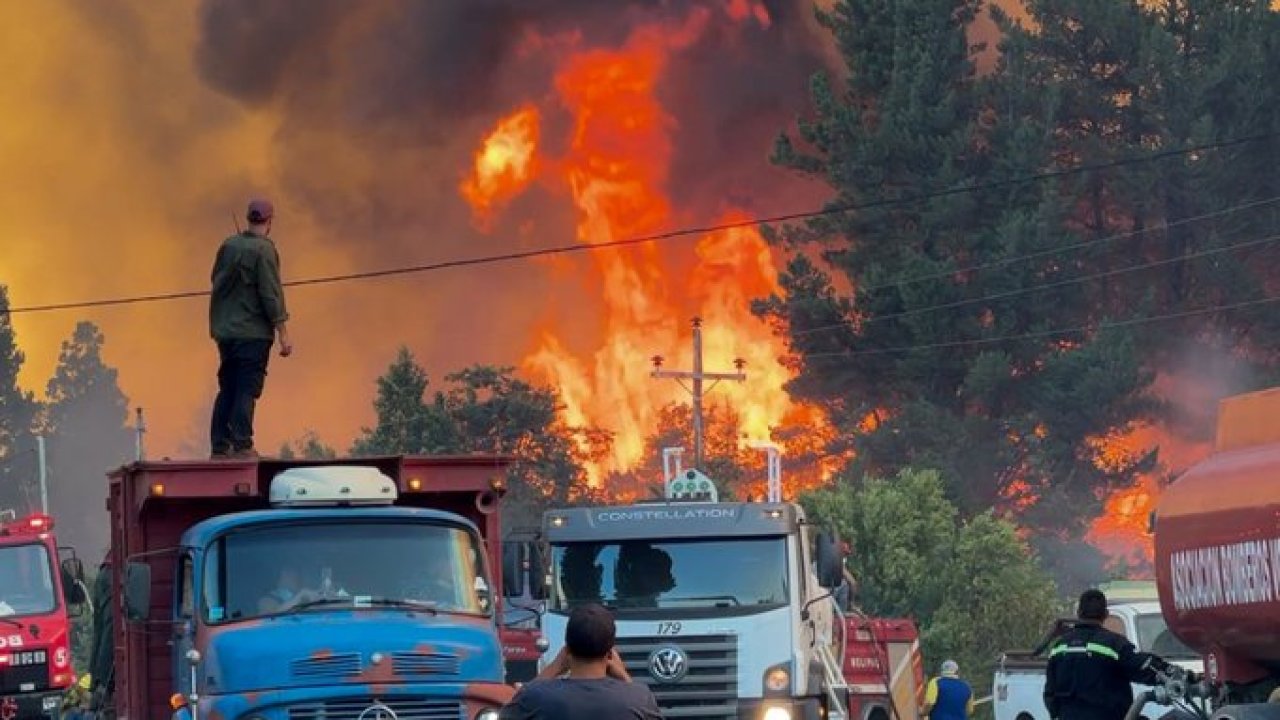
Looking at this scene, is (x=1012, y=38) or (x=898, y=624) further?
(x=1012, y=38)

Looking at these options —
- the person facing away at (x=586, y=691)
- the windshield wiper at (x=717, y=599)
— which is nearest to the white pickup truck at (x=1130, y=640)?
the windshield wiper at (x=717, y=599)

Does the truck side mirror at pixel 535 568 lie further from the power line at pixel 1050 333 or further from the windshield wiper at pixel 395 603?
the power line at pixel 1050 333

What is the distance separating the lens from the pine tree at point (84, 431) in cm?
17538

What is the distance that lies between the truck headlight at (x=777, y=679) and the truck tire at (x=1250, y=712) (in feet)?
28.1

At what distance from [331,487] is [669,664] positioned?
6.71m

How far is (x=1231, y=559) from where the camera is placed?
15.4 meters

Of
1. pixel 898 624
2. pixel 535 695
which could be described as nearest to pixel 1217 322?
pixel 898 624

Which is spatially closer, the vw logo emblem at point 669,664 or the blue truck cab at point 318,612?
the blue truck cab at point 318,612

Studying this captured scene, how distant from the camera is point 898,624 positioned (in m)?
28.7

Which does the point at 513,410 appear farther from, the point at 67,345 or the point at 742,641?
the point at 67,345

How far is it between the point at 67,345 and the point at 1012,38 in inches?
4603

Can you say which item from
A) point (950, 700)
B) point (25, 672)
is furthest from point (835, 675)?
point (25, 672)

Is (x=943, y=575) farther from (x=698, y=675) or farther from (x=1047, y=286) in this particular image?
(x=698, y=675)

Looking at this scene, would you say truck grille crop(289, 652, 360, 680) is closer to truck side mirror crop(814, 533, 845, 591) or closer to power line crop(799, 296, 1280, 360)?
truck side mirror crop(814, 533, 845, 591)
